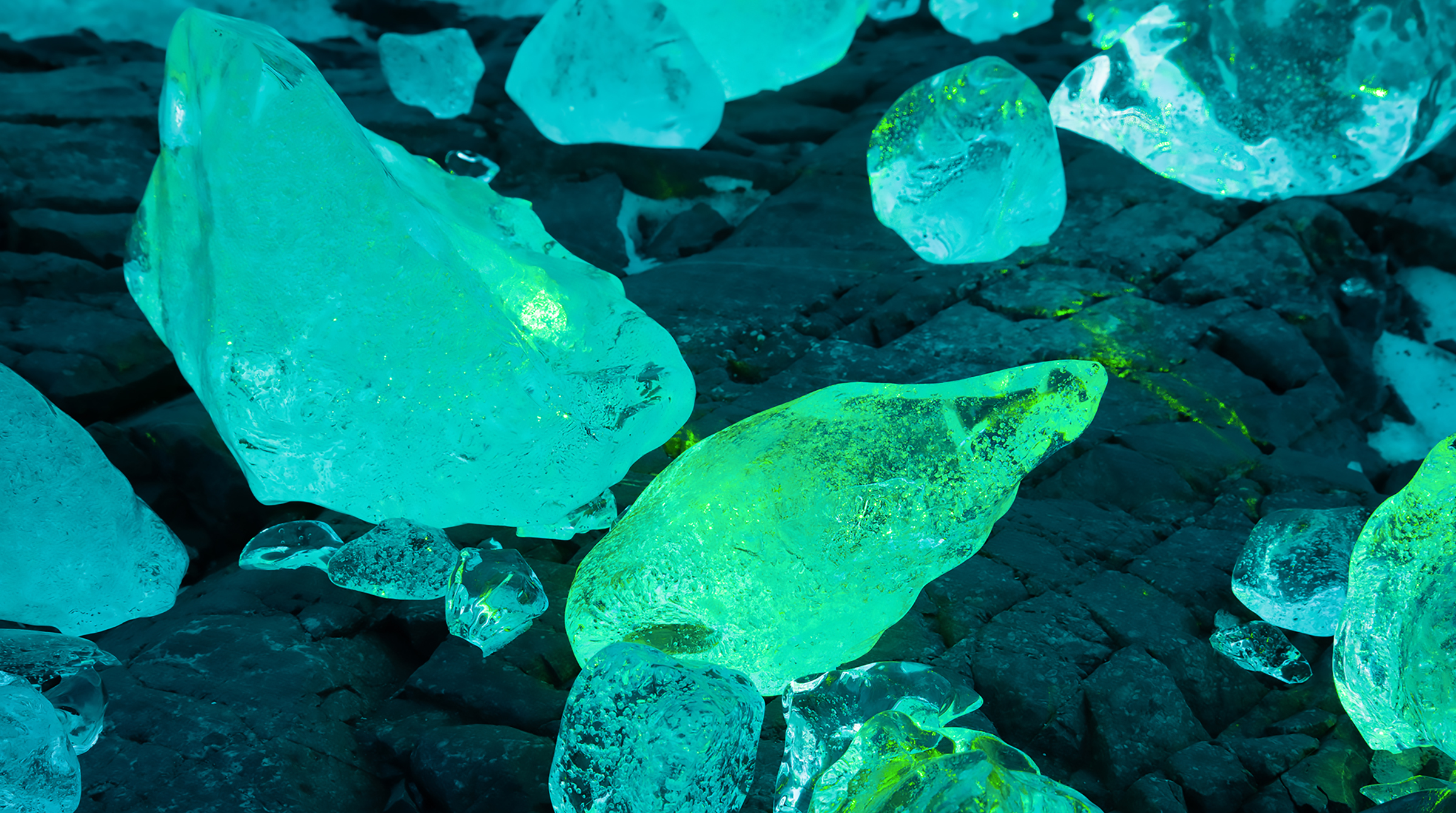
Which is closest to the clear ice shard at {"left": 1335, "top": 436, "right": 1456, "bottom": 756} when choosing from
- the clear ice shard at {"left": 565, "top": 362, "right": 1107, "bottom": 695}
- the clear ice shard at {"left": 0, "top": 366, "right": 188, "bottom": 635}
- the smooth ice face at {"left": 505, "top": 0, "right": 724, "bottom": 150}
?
the clear ice shard at {"left": 565, "top": 362, "right": 1107, "bottom": 695}

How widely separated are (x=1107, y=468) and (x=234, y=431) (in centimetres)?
198

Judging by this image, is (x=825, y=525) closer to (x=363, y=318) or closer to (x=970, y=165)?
(x=363, y=318)

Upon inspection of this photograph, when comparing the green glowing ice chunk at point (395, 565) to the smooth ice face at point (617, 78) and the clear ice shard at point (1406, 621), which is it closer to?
the clear ice shard at point (1406, 621)

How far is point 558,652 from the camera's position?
6.23 feet

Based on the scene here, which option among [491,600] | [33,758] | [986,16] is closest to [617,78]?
[986,16]

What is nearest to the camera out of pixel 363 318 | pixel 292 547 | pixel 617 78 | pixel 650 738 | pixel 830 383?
pixel 650 738

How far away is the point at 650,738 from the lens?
55.7 inches

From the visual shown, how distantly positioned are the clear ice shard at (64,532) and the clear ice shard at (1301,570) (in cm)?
221

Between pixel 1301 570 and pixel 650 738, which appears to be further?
pixel 1301 570

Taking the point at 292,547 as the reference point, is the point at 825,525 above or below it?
above

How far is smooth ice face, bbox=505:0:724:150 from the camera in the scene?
3809 millimetres

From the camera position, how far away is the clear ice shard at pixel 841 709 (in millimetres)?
1558

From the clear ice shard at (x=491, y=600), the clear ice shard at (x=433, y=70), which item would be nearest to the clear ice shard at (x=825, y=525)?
the clear ice shard at (x=491, y=600)

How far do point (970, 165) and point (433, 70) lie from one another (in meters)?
2.33
